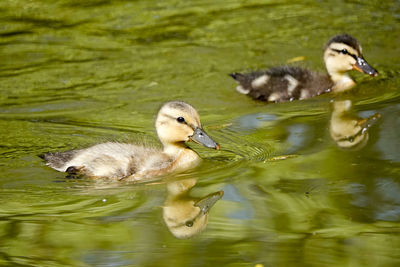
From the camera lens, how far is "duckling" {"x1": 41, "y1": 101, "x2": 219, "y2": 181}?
4.86 m

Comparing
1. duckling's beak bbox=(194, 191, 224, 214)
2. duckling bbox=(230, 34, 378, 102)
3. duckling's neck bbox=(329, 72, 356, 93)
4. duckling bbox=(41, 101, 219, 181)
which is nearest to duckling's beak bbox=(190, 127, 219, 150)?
duckling bbox=(41, 101, 219, 181)

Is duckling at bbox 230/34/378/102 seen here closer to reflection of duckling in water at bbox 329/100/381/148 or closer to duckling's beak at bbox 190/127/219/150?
reflection of duckling in water at bbox 329/100/381/148

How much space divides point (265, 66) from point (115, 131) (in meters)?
2.29

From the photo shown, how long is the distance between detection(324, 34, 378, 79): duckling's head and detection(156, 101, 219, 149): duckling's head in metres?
2.38

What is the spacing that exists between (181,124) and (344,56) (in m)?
2.48

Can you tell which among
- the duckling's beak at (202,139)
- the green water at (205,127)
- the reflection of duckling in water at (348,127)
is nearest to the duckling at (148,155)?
the duckling's beak at (202,139)

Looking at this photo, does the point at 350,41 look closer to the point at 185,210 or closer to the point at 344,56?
the point at 344,56

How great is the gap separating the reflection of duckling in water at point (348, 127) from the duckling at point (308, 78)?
0.53m

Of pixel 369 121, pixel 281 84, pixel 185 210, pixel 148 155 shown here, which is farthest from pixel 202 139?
pixel 281 84

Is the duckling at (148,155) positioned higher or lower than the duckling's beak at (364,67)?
lower

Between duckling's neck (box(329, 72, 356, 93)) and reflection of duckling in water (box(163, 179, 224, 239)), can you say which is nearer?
reflection of duckling in water (box(163, 179, 224, 239))

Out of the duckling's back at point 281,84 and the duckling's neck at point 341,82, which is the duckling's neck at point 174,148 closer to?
the duckling's back at point 281,84

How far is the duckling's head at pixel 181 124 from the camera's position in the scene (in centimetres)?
504

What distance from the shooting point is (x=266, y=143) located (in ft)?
17.2
